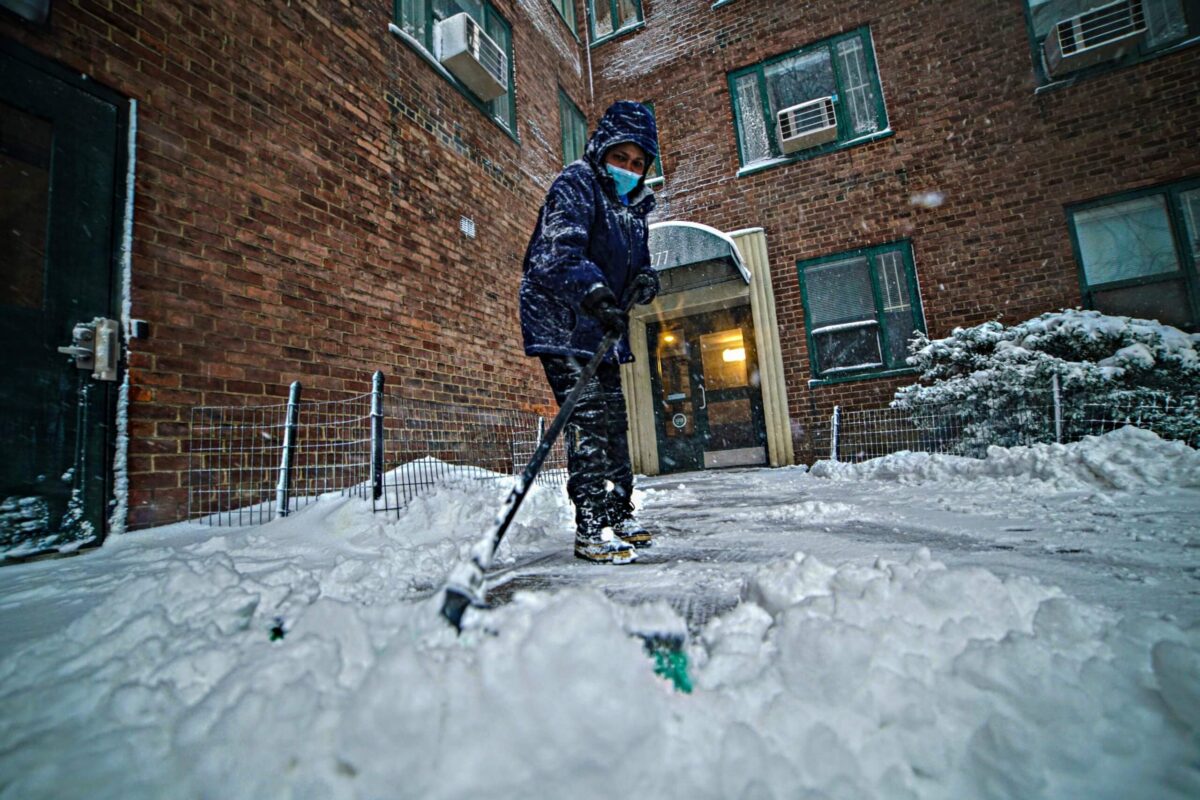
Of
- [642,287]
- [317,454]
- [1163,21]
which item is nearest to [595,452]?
[642,287]

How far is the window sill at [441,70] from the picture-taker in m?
4.95

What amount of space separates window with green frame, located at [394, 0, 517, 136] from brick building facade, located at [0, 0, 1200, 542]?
0.12 feet

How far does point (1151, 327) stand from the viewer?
4723 mm

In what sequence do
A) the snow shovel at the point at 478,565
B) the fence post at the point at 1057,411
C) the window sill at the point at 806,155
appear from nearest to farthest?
the snow shovel at the point at 478,565
the fence post at the point at 1057,411
the window sill at the point at 806,155

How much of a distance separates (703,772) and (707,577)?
0.96 meters

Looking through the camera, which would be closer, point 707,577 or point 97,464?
point 707,577

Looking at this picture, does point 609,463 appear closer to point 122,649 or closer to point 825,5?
point 122,649

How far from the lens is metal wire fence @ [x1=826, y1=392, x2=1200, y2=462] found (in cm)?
437

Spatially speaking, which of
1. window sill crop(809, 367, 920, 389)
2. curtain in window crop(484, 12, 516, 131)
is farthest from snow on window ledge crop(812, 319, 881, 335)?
curtain in window crop(484, 12, 516, 131)

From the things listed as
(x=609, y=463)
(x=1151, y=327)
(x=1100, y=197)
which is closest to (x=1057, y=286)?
(x=1100, y=197)

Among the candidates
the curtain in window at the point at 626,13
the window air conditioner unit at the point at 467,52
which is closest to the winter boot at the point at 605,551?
the window air conditioner unit at the point at 467,52

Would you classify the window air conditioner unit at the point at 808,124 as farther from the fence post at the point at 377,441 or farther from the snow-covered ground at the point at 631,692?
the snow-covered ground at the point at 631,692

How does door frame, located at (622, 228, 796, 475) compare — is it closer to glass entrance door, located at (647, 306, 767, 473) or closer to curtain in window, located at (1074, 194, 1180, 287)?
glass entrance door, located at (647, 306, 767, 473)

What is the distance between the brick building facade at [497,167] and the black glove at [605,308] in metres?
2.48
